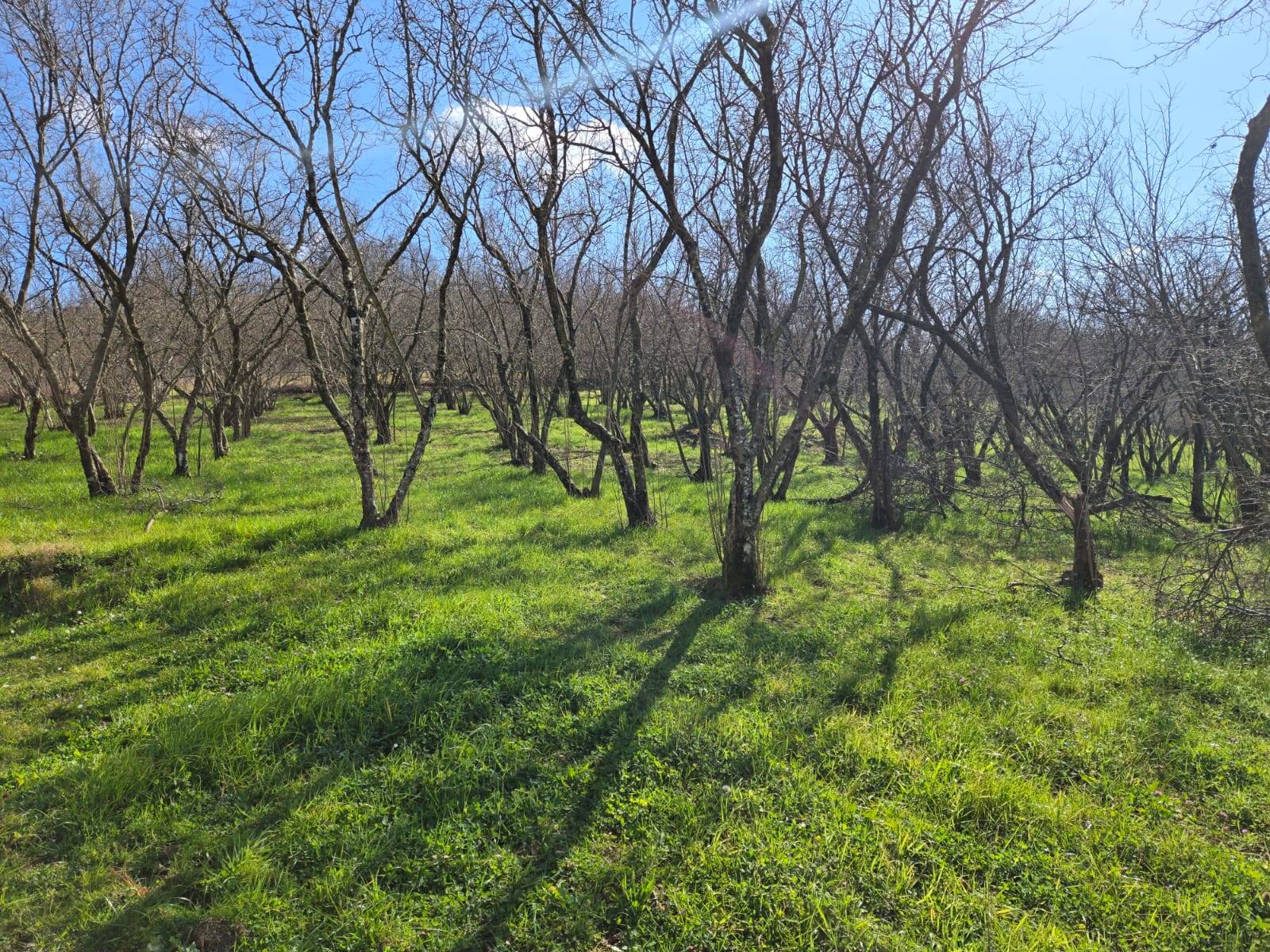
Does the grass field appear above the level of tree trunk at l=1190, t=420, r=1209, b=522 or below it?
below

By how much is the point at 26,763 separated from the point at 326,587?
260cm

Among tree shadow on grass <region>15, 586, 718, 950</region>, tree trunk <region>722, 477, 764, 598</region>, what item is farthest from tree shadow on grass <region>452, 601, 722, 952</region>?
tree trunk <region>722, 477, 764, 598</region>

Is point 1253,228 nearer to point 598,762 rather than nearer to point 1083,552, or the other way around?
point 1083,552

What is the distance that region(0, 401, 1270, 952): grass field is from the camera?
258 cm

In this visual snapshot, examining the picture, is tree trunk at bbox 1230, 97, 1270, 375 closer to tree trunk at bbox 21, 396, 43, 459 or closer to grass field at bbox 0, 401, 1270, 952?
grass field at bbox 0, 401, 1270, 952

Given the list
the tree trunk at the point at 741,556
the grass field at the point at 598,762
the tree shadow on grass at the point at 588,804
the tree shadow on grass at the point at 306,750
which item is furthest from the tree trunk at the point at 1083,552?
the tree shadow on grass at the point at 306,750

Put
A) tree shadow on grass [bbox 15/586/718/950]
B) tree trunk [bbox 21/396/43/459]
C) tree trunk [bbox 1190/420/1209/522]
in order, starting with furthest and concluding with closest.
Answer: tree trunk [bbox 21/396/43/459], tree trunk [bbox 1190/420/1209/522], tree shadow on grass [bbox 15/586/718/950]

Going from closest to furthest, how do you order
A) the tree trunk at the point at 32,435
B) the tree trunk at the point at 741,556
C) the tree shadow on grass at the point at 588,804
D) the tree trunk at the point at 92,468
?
the tree shadow on grass at the point at 588,804 → the tree trunk at the point at 741,556 → the tree trunk at the point at 92,468 → the tree trunk at the point at 32,435

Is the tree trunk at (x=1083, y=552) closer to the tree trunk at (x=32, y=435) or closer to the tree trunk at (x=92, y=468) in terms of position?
the tree trunk at (x=92, y=468)

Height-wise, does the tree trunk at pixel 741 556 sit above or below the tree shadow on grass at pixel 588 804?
above

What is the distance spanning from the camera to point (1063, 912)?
2.62m

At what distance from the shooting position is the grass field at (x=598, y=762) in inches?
102

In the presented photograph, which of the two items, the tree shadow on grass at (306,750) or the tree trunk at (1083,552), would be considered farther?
the tree trunk at (1083,552)

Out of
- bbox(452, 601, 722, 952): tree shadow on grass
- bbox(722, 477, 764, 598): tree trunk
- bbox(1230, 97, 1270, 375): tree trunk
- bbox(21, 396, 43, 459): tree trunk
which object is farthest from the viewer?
bbox(21, 396, 43, 459): tree trunk
